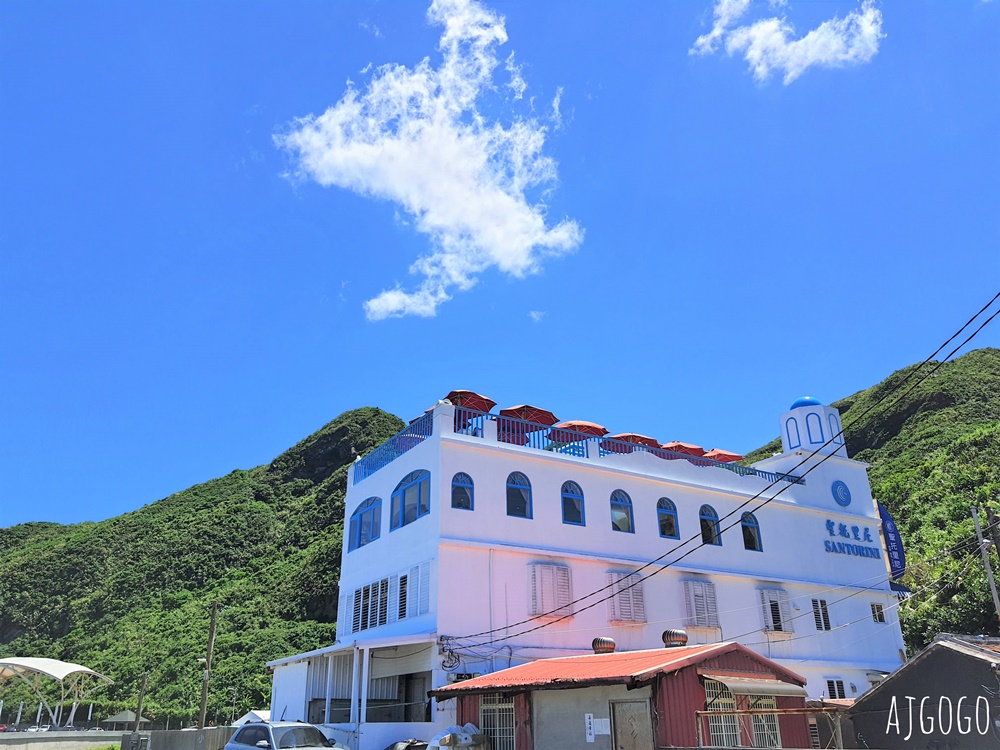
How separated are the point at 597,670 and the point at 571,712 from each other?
42.1 inches

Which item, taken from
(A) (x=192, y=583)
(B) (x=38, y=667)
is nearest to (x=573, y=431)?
(B) (x=38, y=667)

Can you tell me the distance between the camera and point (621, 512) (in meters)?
22.5

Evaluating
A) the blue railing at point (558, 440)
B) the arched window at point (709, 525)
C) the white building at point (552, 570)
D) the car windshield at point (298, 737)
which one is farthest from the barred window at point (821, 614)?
the car windshield at point (298, 737)

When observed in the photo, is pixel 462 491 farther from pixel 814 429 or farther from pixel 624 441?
pixel 814 429

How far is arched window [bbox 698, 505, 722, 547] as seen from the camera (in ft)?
78.2

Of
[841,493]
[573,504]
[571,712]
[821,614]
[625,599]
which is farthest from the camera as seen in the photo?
[841,493]

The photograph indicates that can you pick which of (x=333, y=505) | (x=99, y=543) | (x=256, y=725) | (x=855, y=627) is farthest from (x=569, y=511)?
(x=99, y=543)

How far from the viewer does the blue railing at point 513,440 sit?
21.1 metres

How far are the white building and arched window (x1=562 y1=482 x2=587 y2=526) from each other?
1.8 inches

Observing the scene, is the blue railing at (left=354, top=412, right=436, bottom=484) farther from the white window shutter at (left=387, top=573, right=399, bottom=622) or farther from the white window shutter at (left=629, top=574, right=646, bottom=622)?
the white window shutter at (left=629, top=574, right=646, bottom=622)

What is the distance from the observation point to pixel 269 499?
256ft

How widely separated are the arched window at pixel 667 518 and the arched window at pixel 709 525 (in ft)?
3.49

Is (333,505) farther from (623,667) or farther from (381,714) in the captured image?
(623,667)
